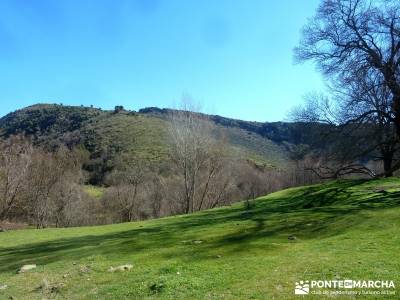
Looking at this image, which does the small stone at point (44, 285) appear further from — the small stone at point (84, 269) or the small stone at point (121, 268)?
the small stone at point (121, 268)

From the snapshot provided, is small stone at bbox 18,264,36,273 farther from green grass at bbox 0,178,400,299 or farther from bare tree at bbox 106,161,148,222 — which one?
bare tree at bbox 106,161,148,222

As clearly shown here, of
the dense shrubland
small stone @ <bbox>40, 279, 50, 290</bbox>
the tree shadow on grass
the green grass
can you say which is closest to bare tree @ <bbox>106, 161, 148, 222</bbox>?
the dense shrubland

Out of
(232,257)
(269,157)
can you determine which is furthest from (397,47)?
(269,157)

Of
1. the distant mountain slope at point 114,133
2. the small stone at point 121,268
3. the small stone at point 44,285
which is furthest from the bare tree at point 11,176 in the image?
the distant mountain slope at point 114,133

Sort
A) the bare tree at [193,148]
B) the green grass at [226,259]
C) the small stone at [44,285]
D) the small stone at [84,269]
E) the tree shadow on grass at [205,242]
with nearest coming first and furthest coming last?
the green grass at [226,259], the small stone at [44,285], the small stone at [84,269], the tree shadow on grass at [205,242], the bare tree at [193,148]

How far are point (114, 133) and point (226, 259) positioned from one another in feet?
383

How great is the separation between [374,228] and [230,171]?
41.8m

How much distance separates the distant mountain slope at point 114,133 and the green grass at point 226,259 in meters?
74.0

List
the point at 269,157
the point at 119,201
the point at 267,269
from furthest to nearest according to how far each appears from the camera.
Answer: the point at 269,157 < the point at 119,201 < the point at 267,269

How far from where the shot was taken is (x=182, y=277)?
9.74 metres

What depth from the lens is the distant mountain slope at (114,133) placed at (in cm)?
10962

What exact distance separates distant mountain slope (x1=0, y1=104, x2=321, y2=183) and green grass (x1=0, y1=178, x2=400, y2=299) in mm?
73965

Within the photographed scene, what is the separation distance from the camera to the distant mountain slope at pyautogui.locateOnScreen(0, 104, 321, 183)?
110 m

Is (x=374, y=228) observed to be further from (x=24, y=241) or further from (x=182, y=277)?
(x=24, y=241)
